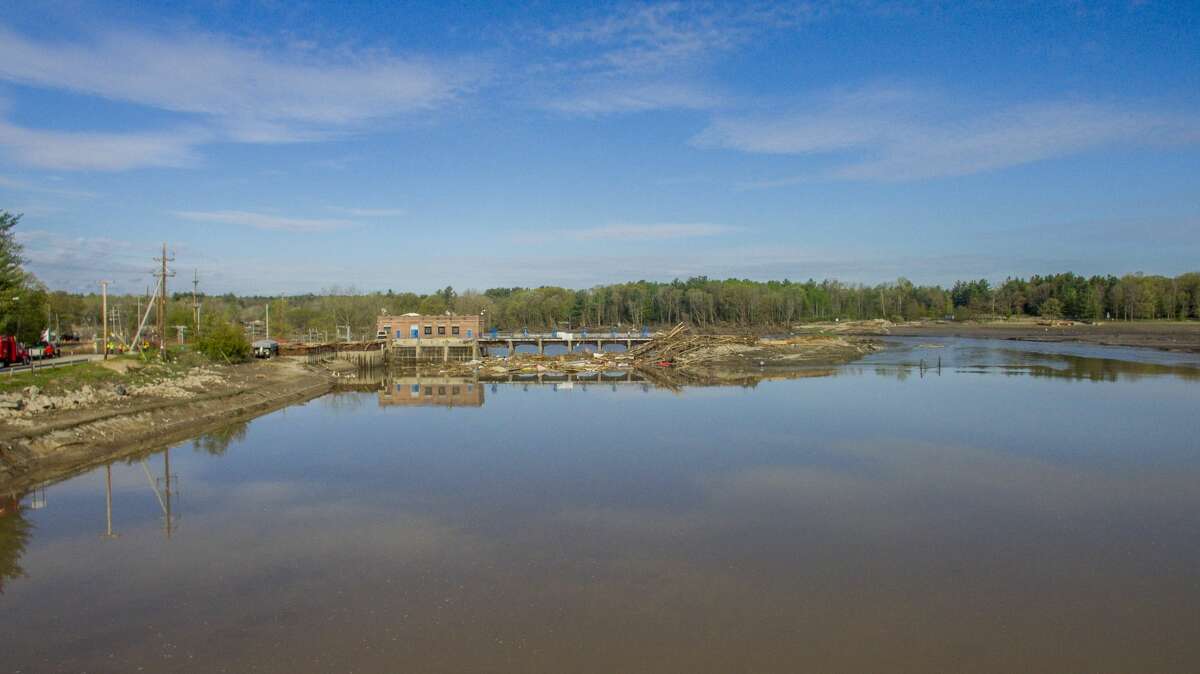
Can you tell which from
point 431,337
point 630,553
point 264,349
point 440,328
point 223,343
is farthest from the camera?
point 440,328

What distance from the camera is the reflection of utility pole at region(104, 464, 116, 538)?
53.0 ft

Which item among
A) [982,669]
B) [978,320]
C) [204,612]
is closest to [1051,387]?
[982,669]

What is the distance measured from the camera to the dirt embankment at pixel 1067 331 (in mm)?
79312

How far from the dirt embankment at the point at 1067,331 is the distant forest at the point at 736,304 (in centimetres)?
784

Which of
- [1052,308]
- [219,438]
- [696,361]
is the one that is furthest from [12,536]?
[1052,308]

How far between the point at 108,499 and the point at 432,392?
27.1m

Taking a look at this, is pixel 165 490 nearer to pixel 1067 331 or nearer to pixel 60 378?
pixel 60 378

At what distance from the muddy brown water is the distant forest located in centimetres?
7689

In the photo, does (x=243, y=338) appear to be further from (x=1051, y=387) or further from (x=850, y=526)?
(x=1051, y=387)

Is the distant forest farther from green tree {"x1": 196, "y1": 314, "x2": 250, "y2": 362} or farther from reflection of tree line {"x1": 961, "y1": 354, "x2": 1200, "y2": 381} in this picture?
reflection of tree line {"x1": 961, "y1": 354, "x2": 1200, "y2": 381}

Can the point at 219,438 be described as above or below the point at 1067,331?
below

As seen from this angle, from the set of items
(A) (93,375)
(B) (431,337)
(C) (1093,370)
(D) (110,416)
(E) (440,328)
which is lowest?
(C) (1093,370)

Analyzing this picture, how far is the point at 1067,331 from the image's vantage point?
103m

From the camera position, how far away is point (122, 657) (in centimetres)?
1003
